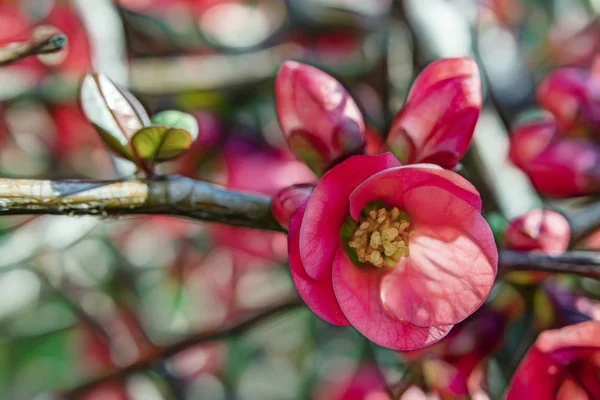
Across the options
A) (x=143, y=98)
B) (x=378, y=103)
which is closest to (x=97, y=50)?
(x=143, y=98)

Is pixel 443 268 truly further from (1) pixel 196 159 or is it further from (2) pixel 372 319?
(1) pixel 196 159

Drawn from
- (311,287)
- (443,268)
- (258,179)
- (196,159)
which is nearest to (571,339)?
(443,268)

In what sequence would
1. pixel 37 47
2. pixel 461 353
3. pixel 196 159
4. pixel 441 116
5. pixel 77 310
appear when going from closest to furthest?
pixel 37 47
pixel 441 116
pixel 461 353
pixel 77 310
pixel 196 159

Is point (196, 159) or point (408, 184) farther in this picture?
point (196, 159)

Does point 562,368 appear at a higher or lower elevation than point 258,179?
higher

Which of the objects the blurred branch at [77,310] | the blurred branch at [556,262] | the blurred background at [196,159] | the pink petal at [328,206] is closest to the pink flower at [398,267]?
the pink petal at [328,206]

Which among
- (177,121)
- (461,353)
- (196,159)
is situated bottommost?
(196,159)

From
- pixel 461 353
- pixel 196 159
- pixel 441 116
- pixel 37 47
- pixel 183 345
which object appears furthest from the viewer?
pixel 196 159
